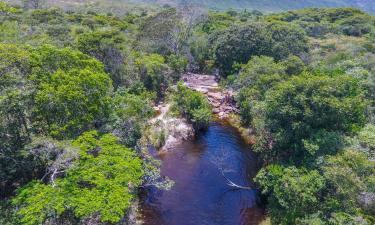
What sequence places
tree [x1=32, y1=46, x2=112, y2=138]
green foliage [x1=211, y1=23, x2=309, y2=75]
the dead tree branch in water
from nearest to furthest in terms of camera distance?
tree [x1=32, y1=46, x2=112, y2=138]
the dead tree branch in water
green foliage [x1=211, y1=23, x2=309, y2=75]

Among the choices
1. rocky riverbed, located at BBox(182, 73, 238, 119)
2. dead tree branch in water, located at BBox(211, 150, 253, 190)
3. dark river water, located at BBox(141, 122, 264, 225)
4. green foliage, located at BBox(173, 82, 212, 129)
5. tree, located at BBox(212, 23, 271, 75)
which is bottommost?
dark river water, located at BBox(141, 122, 264, 225)

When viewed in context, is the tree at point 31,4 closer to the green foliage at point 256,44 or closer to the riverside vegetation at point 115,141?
the riverside vegetation at point 115,141

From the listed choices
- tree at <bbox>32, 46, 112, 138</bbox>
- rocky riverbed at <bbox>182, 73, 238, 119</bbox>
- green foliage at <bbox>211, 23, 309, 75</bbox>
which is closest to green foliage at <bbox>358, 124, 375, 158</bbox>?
rocky riverbed at <bbox>182, 73, 238, 119</bbox>

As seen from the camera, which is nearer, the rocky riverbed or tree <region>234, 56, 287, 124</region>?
tree <region>234, 56, 287, 124</region>

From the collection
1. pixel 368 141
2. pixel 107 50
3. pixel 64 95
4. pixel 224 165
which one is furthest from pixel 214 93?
pixel 64 95

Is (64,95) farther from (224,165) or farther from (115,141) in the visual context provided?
(224,165)

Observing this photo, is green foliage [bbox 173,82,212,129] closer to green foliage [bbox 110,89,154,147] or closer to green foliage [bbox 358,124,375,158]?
green foliage [bbox 110,89,154,147]
